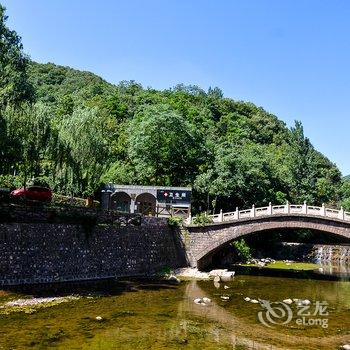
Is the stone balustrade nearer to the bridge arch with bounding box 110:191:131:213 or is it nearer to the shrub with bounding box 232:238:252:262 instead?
the shrub with bounding box 232:238:252:262

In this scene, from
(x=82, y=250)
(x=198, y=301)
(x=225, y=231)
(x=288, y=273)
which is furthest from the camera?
(x=288, y=273)

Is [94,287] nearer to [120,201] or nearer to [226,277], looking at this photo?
[226,277]

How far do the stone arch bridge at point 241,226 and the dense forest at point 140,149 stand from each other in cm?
1223

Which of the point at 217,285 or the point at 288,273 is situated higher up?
the point at 288,273

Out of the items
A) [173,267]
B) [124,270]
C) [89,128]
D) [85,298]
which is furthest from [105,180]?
[85,298]

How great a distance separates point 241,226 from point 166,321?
2080cm

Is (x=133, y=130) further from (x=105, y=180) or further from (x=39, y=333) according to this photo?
(x=39, y=333)

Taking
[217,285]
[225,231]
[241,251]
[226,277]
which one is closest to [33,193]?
[217,285]

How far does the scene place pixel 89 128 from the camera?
1592 inches

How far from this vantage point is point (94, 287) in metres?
26.7

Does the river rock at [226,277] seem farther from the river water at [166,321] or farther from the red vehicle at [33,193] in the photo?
the red vehicle at [33,193]

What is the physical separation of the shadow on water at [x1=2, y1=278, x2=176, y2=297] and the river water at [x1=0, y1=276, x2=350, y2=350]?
62mm

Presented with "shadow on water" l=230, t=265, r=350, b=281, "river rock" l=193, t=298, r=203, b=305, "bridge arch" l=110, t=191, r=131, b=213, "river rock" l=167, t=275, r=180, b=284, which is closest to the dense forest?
"bridge arch" l=110, t=191, r=131, b=213

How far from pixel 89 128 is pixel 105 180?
15.2m
